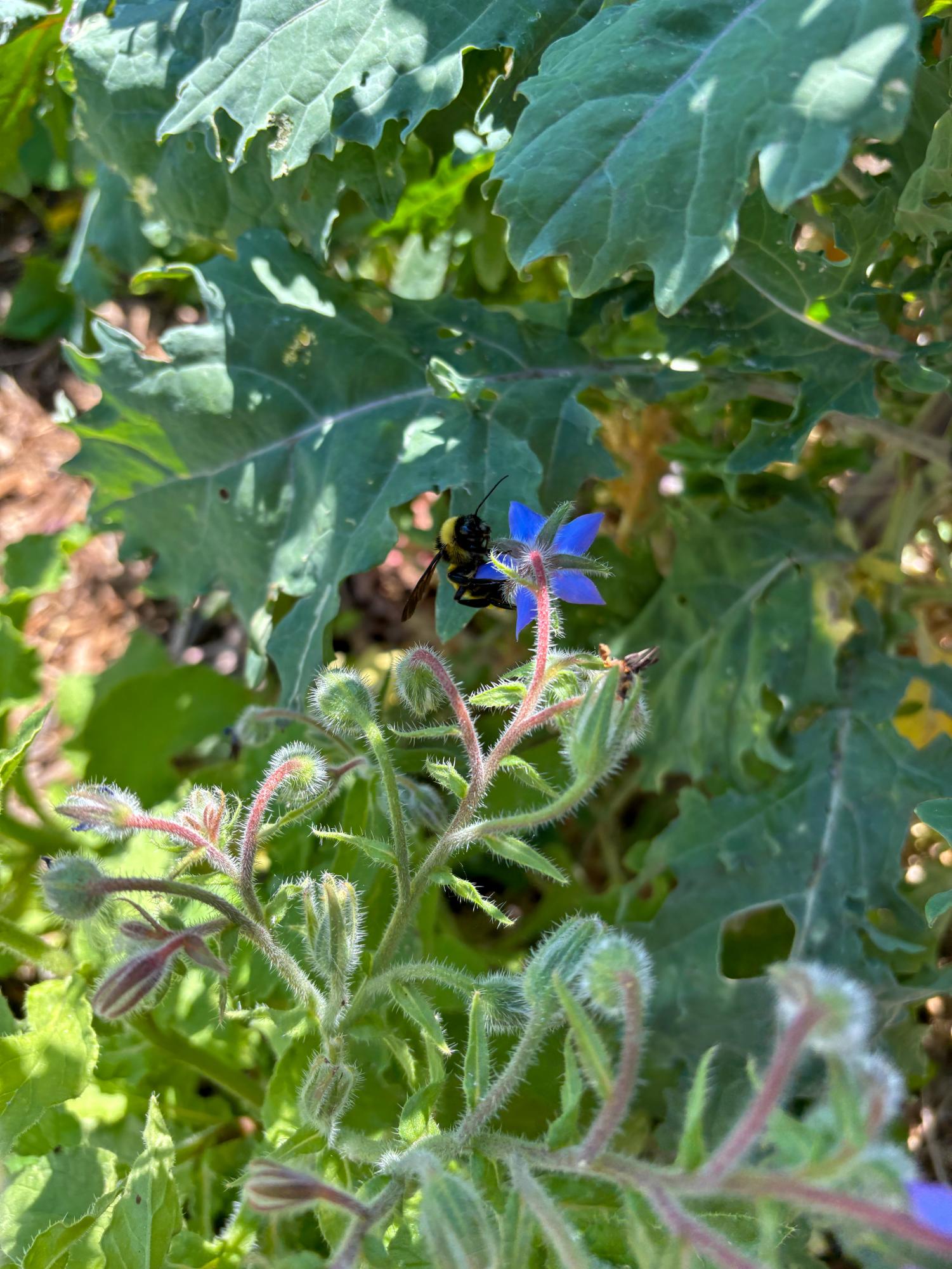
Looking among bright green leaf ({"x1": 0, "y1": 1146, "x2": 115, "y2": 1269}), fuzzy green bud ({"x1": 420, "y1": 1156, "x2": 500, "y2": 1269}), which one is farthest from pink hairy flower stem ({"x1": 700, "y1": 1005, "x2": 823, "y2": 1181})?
bright green leaf ({"x1": 0, "y1": 1146, "x2": 115, "y2": 1269})

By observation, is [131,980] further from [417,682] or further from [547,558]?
[547,558]

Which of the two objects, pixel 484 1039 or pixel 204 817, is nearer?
pixel 484 1039

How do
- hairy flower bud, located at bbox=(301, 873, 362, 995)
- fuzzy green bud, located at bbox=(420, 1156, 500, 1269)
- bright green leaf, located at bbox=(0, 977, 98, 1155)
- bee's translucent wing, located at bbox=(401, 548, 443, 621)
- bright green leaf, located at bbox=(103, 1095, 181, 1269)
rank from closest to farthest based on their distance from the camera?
fuzzy green bud, located at bbox=(420, 1156, 500, 1269) < hairy flower bud, located at bbox=(301, 873, 362, 995) < bright green leaf, located at bbox=(103, 1095, 181, 1269) < bright green leaf, located at bbox=(0, 977, 98, 1155) < bee's translucent wing, located at bbox=(401, 548, 443, 621)

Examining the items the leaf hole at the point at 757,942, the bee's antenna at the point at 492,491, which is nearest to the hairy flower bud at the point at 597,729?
the bee's antenna at the point at 492,491

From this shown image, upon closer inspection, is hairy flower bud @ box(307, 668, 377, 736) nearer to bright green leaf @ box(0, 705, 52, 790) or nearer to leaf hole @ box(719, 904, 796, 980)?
bright green leaf @ box(0, 705, 52, 790)

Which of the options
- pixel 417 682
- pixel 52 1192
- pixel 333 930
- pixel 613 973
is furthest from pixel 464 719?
pixel 52 1192

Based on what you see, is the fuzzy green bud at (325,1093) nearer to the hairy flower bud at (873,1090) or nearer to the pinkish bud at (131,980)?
the pinkish bud at (131,980)

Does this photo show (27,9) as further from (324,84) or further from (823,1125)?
(823,1125)
